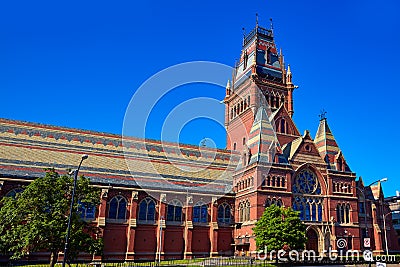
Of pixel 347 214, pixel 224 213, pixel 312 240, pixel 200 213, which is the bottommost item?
pixel 312 240

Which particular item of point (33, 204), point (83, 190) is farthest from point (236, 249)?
point (33, 204)

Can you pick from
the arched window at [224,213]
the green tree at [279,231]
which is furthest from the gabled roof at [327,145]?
the green tree at [279,231]

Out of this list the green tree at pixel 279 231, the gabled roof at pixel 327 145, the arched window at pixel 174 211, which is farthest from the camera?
the gabled roof at pixel 327 145

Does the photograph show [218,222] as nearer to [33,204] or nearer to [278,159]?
[278,159]

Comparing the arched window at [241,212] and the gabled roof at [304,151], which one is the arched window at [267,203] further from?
the gabled roof at [304,151]

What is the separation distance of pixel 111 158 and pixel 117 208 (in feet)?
38.5

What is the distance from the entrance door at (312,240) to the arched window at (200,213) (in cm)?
1649

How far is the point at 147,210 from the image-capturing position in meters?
56.0

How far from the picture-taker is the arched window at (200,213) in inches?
2285

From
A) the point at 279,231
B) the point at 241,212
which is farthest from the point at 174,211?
the point at 279,231

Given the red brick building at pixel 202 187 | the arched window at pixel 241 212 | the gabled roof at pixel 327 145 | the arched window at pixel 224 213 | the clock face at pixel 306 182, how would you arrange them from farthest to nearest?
the gabled roof at pixel 327 145 < the arched window at pixel 224 213 < the arched window at pixel 241 212 < the clock face at pixel 306 182 < the red brick building at pixel 202 187

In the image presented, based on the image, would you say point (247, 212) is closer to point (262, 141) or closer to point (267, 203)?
point (267, 203)

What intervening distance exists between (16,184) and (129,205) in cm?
1623

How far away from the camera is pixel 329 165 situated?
60281 millimetres
